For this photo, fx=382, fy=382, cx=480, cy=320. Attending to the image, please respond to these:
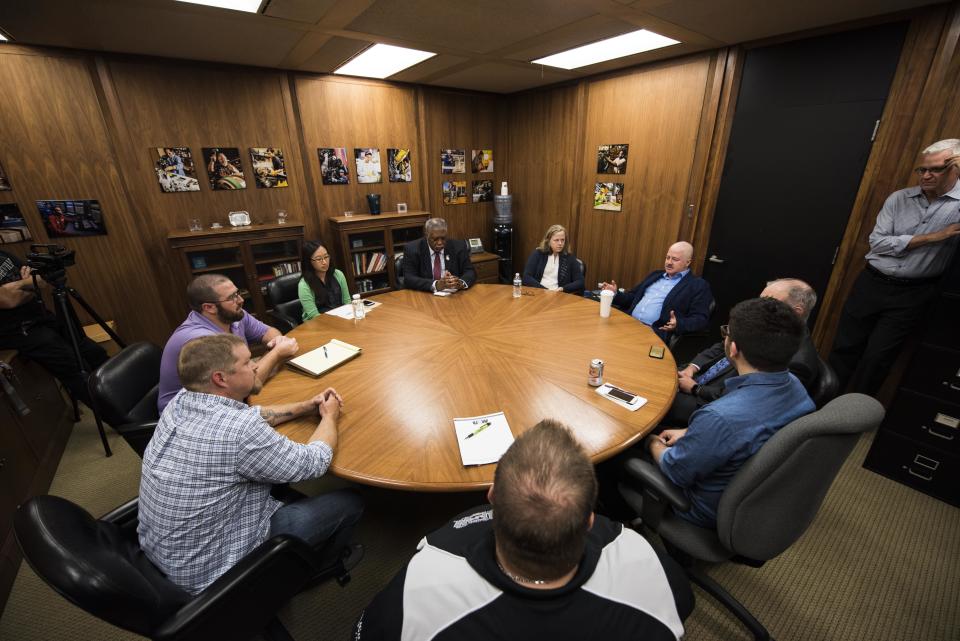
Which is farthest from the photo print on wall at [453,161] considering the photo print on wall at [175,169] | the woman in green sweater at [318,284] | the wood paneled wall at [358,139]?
the photo print on wall at [175,169]

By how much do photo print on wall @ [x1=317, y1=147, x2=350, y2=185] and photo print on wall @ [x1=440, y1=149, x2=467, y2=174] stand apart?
4.24ft

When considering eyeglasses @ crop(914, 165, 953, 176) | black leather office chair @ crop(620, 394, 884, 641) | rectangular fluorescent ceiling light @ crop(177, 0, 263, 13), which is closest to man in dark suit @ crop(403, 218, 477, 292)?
rectangular fluorescent ceiling light @ crop(177, 0, 263, 13)

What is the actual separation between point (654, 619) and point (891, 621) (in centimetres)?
178

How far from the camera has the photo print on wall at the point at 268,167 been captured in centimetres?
386

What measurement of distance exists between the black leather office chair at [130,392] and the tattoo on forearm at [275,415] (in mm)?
556

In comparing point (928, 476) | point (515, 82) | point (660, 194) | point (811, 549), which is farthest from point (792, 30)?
point (811, 549)

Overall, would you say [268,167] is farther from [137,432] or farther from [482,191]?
[137,432]

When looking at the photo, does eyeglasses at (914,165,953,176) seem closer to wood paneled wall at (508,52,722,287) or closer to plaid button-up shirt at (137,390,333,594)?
wood paneled wall at (508,52,722,287)

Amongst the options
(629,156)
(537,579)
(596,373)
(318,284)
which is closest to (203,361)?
(537,579)

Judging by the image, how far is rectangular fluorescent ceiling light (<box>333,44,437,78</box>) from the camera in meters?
3.28

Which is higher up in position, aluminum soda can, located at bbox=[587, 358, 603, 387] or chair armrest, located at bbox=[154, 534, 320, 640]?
aluminum soda can, located at bbox=[587, 358, 603, 387]

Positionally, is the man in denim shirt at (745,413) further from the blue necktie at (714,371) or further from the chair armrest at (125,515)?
the chair armrest at (125,515)

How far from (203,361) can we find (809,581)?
273 centimetres

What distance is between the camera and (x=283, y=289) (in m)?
3.14
